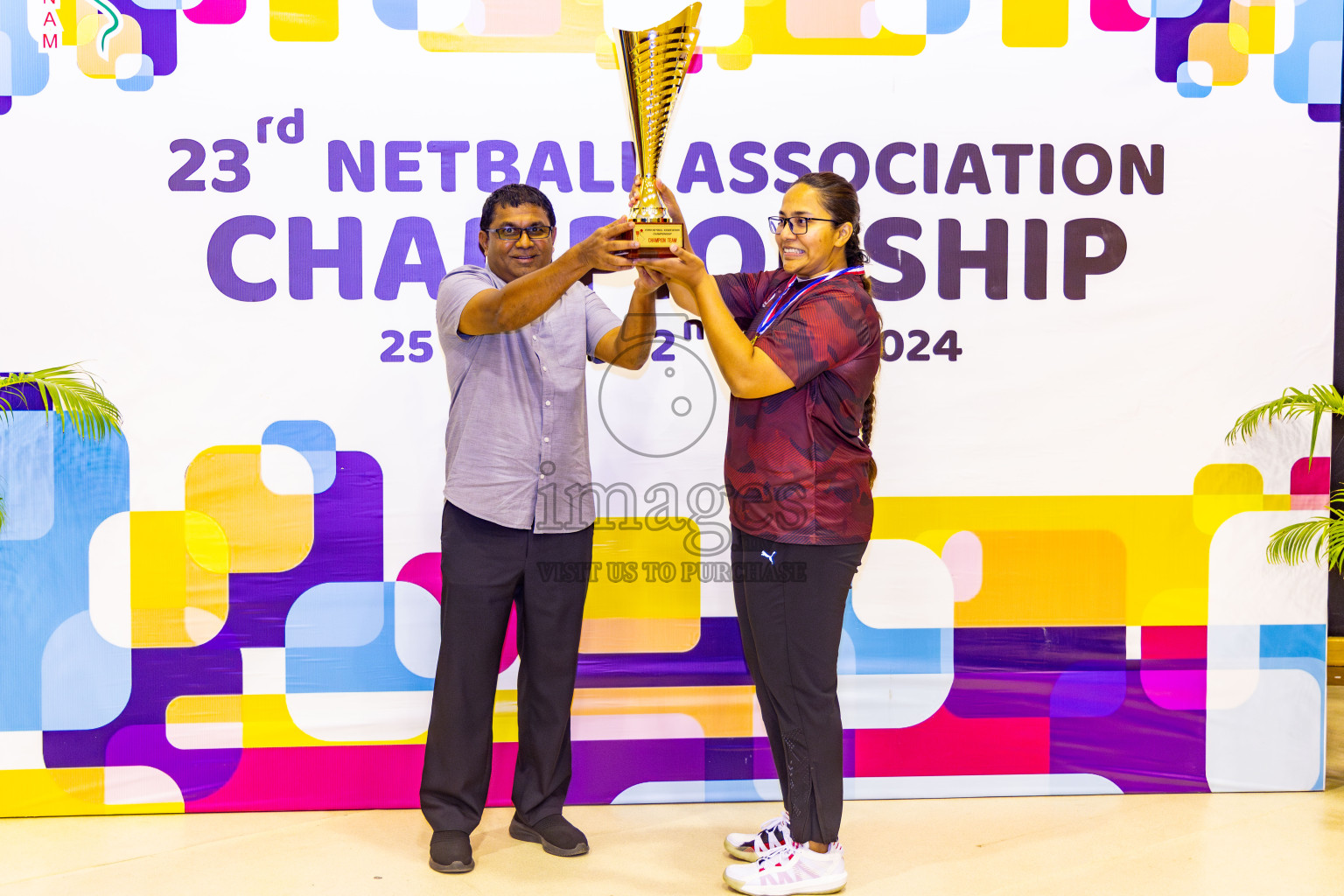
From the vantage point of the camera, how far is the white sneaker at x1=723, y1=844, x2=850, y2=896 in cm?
252

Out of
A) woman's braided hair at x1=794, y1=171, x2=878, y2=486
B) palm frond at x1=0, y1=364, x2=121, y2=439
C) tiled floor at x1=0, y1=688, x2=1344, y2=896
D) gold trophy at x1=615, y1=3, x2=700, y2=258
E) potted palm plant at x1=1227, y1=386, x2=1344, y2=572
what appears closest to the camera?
gold trophy at x1=615, y1=3, x2=700, y2=258

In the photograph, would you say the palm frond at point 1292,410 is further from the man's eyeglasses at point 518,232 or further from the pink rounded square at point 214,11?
the pink rounded square at point 214,11

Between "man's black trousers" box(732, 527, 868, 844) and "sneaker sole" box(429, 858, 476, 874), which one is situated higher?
"man's black trousers" box(732, 527, 868, 844)

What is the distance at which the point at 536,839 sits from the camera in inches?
110

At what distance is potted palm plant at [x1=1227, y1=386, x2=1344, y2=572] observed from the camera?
305cm

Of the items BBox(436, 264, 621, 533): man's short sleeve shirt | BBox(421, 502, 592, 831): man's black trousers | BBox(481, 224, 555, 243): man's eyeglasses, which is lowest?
BBox(421, 502, 592, 831): man's black trousers

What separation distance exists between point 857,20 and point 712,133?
1.71 ft

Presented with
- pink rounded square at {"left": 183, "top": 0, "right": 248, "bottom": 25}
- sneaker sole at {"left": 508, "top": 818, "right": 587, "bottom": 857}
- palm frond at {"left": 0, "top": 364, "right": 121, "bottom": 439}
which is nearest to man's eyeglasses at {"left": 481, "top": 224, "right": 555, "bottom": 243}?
pink rounded square at {"left": 183, "top": 0, "right": 248, "bottom": 25}

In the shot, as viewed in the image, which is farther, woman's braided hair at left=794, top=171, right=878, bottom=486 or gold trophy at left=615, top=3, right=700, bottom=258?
woman's braided hair at left=794, top=171, right=878, bottom=486

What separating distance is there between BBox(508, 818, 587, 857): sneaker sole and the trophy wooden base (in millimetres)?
1493

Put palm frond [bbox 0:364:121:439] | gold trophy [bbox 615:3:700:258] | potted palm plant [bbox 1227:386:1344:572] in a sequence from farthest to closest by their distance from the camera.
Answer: potted palm plant [bbox 1227:386:1344:572], palm frond [bbox 0:364:121:439], gold trophy [bbox 615:3:700:258]

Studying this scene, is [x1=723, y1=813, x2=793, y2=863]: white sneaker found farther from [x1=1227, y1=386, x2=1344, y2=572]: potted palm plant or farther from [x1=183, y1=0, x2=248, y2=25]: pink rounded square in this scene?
[x1=183, y1=0, x2=248, y2=25]: pink rounded square

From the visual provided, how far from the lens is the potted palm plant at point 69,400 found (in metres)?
2.84

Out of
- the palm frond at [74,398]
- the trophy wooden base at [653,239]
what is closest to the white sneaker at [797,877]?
the trophy wooden base at [653,239]
